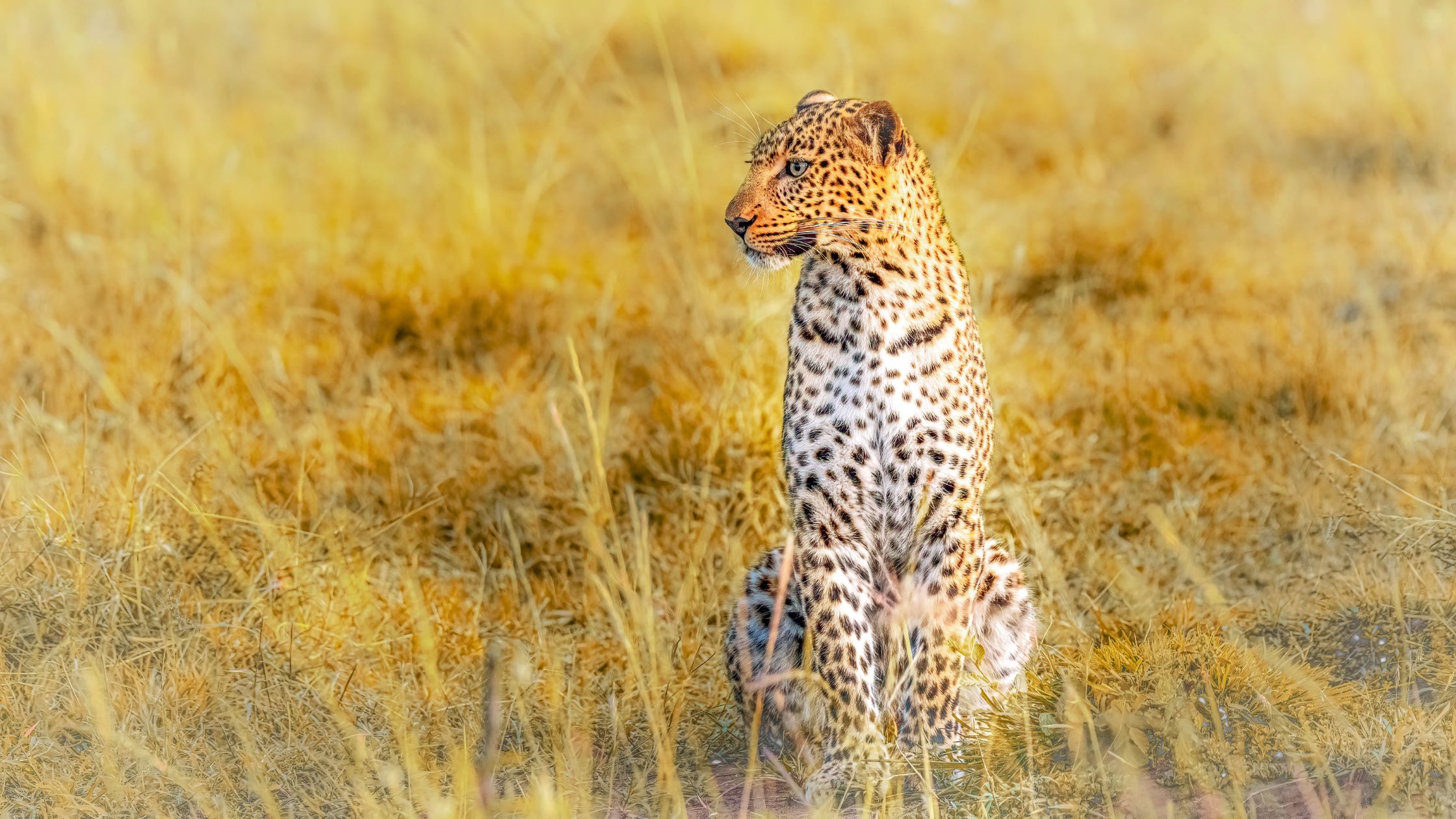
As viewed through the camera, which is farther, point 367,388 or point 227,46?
point 227,46

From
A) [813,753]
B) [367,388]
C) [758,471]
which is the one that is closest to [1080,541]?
[758,471]

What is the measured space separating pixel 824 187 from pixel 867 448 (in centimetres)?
64

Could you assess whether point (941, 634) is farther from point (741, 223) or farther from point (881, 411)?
point (741, 223)

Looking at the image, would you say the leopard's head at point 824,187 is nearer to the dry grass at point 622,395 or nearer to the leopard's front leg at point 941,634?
the dry grass at point 622,395

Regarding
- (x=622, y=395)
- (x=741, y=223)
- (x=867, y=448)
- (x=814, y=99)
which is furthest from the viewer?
(x=622, y=395)

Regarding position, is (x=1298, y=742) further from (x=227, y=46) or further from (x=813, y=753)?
(x=227, y=46)

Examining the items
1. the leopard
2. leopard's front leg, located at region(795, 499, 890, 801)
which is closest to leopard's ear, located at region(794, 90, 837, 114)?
the leopard

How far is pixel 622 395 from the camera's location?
18.8ft

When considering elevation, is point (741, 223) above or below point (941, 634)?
above

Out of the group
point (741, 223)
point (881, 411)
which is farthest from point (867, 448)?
point (741, 223)

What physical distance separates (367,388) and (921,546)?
8.91 ft

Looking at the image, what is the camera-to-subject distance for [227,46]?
9000 millimetres

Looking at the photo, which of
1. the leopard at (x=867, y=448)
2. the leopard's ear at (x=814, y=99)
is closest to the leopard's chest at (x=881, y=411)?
the leopard at (x=867, y=448)

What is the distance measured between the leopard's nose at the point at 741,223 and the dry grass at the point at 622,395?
1.40ft
